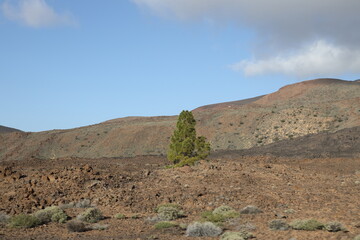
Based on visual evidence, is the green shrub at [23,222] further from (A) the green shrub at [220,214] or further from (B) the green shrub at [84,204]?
(A) the green shrub at [220,214]

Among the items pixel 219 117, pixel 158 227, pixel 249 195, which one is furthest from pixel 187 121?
pixel 219 117

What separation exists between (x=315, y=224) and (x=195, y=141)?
1549 centimetres

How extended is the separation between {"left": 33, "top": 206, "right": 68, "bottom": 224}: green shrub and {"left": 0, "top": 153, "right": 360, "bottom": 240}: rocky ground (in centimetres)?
40

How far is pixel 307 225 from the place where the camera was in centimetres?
1162

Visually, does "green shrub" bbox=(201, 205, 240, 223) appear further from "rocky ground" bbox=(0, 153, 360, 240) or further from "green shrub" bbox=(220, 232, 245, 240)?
"green shrub" bbox=(220, 232, 245, 240)

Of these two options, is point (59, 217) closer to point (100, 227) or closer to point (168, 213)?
point (100, 227)

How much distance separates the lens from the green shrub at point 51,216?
1409 cm

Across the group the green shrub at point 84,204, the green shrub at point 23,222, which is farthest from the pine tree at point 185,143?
the green shrub at point 23,222

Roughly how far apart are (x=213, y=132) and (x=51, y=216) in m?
44.8

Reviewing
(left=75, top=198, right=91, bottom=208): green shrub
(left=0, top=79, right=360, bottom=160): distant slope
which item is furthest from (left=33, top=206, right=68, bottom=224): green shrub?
(left=0, top=79, right=360, bottom=160): distant slope

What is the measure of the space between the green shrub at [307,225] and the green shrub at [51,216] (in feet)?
24.6

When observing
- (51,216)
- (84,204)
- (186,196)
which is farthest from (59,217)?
(186,196)

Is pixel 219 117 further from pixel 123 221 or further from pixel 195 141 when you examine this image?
pixel 123 221

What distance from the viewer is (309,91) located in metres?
82.6
